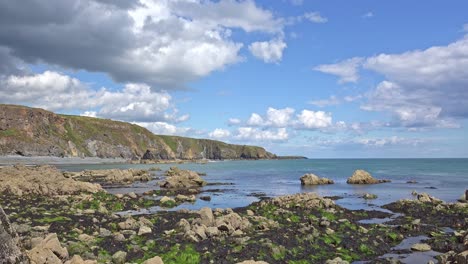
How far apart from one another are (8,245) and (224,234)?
49.0 feet

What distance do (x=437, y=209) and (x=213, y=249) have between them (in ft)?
88.8

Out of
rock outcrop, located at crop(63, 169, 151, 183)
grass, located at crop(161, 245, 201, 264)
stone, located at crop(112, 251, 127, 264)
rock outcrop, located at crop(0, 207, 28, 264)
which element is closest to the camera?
rock outcrop, located at crop(0, 207, 28, 264)

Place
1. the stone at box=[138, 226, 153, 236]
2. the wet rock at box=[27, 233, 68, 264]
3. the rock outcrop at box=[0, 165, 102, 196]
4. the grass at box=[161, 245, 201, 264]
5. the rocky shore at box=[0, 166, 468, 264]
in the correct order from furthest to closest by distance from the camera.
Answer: the rock outcrop at box=[0, 165, 102, 196], the stone at box=[138, 226, 153, 236], the grass at box=[161, 245, 201, 264], the rocky shore at box=[0, 166, 468, 264], the wet rock at box=[27, 233, 68, 264]

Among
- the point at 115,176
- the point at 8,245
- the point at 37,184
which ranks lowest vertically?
the point at 115,176

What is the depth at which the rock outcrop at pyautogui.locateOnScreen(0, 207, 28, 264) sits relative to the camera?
10.5 metres

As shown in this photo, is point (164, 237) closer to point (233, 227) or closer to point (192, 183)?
point (233, 227)

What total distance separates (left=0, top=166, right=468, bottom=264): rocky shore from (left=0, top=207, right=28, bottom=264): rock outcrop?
0.09ft

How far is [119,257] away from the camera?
1842 cm

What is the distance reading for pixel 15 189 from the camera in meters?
43.5

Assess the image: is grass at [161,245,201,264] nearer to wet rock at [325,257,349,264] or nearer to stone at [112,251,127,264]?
stone at [112,251,127,264]

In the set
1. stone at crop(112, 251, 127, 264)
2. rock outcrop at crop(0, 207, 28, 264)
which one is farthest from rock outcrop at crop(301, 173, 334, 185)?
rock outcrop at crop(0, 207, 28, 264)

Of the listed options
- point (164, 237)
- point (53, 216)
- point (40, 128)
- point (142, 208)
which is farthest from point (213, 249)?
point (40, 128)

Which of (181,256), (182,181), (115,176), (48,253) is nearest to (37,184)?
(182,181)

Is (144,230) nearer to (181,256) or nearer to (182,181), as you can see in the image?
(181,256)
